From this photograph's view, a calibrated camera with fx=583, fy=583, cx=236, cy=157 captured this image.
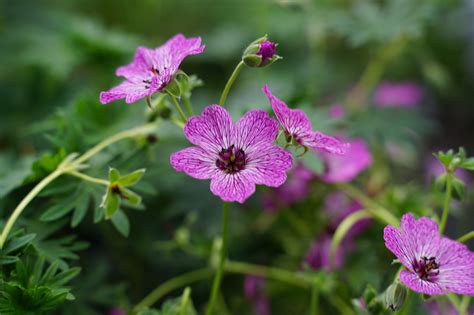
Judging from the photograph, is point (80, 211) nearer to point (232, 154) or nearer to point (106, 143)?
point (106, 143)

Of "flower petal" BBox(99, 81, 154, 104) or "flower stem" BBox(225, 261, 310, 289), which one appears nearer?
"flower petal" BBox(99, 81, 154, 104)

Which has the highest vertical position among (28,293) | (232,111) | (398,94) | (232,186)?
(398,94)

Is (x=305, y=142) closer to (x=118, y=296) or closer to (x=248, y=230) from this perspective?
(x=118, y=296)

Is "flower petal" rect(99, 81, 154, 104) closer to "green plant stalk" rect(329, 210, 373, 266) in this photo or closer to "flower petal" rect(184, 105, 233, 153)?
"flower petal" rect(184, 105, 233, 153)

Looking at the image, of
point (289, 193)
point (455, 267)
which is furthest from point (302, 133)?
point (289, 193)

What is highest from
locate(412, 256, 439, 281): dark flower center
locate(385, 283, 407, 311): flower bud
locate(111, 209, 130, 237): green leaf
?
locate(111, 209, 130, 237): green leaf

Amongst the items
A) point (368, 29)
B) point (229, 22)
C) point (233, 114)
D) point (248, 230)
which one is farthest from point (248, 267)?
point (229, 22)

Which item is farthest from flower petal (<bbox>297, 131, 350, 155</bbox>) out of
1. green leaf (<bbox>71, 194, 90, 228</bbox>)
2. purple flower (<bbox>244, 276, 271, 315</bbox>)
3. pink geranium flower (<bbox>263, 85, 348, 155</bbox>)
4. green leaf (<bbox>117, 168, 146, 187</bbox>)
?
purple flower (<bbox>244, 276, 271, 315</bbox>)
